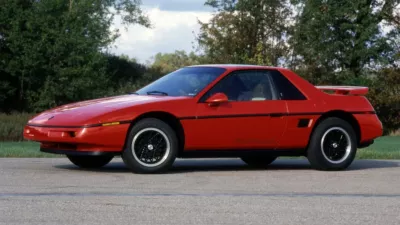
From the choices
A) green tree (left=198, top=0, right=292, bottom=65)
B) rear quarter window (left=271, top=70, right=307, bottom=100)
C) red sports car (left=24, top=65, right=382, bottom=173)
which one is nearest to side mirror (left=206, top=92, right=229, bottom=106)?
red sports car (left=24, top=65, right=382, bottom=173)

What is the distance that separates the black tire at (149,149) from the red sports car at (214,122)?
1cm

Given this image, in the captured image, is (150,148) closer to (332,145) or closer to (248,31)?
(332,145)

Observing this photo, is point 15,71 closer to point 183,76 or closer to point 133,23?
point 133,23

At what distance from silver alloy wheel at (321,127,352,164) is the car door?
2.12ft

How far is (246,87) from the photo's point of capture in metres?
11.9

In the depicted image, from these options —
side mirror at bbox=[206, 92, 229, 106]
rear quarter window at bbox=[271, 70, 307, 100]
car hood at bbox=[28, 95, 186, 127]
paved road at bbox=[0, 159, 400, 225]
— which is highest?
rear quarter window at bbox=[271, 70, 307, 100]

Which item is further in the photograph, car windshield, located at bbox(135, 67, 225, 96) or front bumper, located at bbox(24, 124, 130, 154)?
car windshield, located at bbox(135, 67, 225, 96)

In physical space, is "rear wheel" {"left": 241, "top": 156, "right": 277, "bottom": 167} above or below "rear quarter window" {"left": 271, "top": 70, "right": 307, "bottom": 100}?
below

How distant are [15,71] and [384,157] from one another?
3550 centimetres

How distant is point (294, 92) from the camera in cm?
1216

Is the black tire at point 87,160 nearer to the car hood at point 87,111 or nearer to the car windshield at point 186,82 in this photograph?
the car hood at point 87,111

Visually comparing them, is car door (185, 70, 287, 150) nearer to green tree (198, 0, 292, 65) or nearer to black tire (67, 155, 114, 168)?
black tire (67, 155, 114, 168)

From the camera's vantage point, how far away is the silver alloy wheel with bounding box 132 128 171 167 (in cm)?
1100

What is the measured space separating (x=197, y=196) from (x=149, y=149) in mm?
2485
